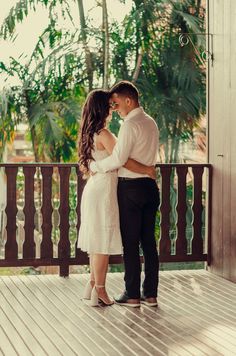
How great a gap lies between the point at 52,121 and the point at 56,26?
1.48 metres

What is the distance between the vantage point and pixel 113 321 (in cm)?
465

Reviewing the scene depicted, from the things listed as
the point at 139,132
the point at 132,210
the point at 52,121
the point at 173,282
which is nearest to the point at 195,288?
the point at 173,282

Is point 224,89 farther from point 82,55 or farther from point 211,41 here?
point 82,55

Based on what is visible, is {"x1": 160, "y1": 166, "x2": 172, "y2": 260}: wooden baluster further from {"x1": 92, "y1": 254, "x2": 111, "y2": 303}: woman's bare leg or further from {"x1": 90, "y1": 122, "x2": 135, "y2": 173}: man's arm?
{"x1": 90, "y1": 122, "x2": 135, "y2": 173}: man's arm

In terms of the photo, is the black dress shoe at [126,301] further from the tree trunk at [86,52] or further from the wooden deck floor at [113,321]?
the tree trunk at [86,52]

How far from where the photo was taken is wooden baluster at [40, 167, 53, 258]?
6098mm

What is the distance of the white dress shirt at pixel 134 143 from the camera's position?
4.83 m

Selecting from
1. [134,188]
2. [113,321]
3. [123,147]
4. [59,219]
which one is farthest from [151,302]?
[59,219]

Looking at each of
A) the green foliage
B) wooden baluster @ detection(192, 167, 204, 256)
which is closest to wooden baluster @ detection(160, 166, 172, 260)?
A: wooden baluster @ detection(192, 167, 204, 256)

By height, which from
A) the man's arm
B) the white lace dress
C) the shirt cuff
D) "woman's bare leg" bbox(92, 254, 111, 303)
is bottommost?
"woman's bare leg" bbox(92, 254, 111, 303)

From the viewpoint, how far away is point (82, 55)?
38.6 ft

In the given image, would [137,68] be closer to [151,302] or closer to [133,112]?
[133,112]

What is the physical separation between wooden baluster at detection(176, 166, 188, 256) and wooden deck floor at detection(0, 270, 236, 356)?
468 mm

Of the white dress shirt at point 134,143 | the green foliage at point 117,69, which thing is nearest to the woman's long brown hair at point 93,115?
the white dress shirt at point 134,143
